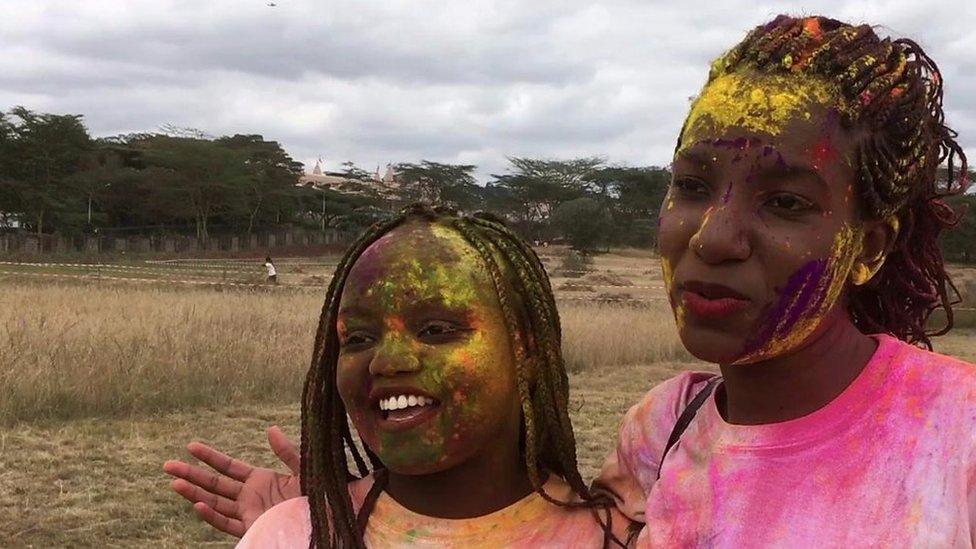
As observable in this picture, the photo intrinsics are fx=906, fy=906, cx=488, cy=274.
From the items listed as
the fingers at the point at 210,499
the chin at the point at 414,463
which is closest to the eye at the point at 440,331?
the chin at the point at 414,463

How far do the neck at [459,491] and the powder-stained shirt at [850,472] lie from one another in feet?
1.31

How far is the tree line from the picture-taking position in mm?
37656

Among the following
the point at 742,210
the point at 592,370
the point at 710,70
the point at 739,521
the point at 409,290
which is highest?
the point at 710,70

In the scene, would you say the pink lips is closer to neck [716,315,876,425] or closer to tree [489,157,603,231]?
neck [716,315,876,425]

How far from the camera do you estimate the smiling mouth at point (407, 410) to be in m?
1.82

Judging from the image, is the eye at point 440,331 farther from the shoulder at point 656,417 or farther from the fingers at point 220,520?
the fingers at point 220,520

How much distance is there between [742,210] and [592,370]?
9965 mm

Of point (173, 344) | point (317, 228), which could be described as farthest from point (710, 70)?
point (317, 228)

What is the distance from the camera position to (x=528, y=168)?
57969 millimetres

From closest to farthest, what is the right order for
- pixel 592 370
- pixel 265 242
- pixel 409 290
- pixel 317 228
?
1. pixel 409 290
2. pixel 592 370
3. pixel 265 242
4. pixel 317 228

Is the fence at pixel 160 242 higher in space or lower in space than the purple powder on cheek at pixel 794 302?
lower

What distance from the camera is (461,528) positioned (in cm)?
187

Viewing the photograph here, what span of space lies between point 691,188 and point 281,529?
1.11 metres

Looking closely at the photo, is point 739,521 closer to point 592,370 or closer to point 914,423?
point 914,423
